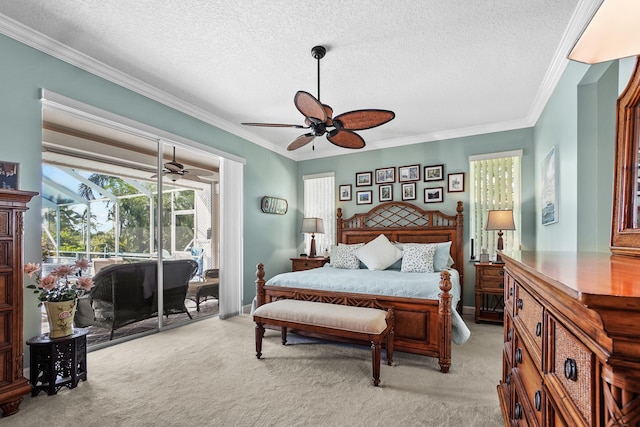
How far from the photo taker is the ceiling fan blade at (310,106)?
2418 mm

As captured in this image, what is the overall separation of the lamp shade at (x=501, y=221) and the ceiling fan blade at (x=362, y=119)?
2.46m

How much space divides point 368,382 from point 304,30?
2.82 metres

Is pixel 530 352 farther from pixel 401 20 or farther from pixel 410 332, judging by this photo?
pixel 401 20

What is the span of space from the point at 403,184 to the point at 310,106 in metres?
3.20

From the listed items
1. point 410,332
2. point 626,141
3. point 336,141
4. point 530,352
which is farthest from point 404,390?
point 336,141

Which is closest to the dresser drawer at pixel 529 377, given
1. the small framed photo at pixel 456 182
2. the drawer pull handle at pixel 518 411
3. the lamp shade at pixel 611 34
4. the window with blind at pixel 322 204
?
the drawer pull handle at pixel 518 411

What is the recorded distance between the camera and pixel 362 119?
272 cm

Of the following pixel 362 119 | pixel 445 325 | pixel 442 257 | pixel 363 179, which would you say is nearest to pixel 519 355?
pixel 445 325

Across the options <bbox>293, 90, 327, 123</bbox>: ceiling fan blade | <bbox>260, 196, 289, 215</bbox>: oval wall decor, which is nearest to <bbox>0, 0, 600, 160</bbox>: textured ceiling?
<bbox>293, 90, 327, 123</bbox>: ceiling fan blade

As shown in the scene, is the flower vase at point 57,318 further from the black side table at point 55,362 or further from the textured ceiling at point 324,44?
the textured ceiling at point 324,44

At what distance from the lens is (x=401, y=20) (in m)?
2.42

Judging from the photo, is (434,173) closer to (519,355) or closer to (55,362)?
(519,355)

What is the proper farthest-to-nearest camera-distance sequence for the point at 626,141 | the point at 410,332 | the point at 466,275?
the point at 466,275
the point at 410,332
the point at 626,141

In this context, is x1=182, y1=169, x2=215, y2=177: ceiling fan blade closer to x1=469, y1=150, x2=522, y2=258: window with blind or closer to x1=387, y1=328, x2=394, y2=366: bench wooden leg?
x1=387, y1=328, x2=394, y2=366: bench wooden leg
